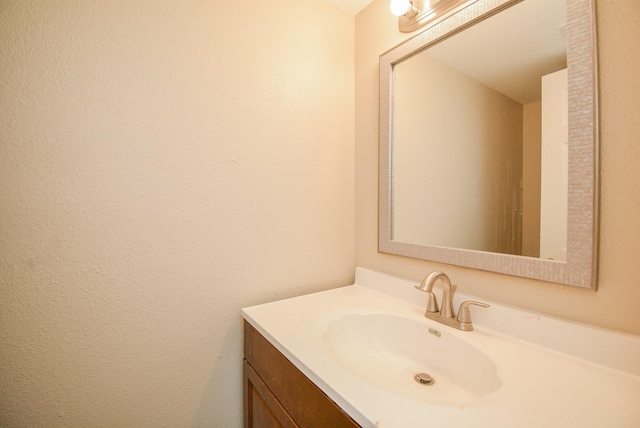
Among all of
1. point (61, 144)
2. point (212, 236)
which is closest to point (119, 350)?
point (212, 236)

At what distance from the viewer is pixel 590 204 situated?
57 cm

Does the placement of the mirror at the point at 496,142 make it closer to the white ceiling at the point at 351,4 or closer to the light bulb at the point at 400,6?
the light bulb at the point at 400,6

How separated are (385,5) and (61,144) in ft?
3.94

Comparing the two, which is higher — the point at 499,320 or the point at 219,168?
the point at 219,168

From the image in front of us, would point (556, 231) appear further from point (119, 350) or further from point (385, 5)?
point (119, 350)

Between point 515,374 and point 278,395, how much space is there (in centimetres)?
56

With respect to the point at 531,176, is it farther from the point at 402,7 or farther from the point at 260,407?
the point at 260,407

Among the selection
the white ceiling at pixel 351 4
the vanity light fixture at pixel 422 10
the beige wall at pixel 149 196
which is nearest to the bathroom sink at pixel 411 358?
the beige wall at pixel 149 196

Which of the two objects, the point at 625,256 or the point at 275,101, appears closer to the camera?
the point at 625,256

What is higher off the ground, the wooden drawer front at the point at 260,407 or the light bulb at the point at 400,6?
the light bulb at the point at 400,6

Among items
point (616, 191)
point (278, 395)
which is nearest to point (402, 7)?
point (616, 191)

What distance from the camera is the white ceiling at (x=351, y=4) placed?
3.63 ft

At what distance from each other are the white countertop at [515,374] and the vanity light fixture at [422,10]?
908 millimetres

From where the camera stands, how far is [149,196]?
78cm
